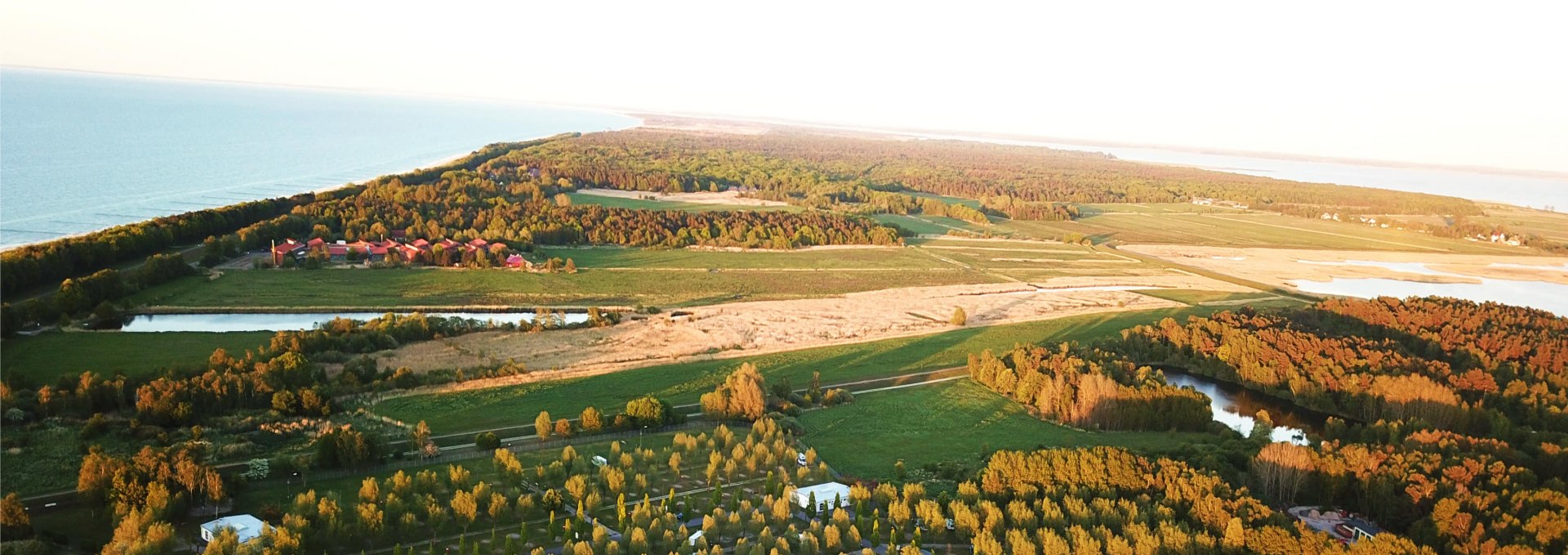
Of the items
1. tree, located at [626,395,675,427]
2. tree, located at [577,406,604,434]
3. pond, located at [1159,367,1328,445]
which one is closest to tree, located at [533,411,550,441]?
tree, located at [577,406,604,434]

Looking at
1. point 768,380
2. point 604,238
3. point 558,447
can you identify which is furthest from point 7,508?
point 604,238

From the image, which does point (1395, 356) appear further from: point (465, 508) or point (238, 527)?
point (238, 527)

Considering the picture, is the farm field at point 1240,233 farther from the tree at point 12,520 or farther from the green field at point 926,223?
the tree at point 12,520

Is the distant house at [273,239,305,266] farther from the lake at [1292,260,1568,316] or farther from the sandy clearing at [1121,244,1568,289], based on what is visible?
the lake at [1292,260,1568,316]

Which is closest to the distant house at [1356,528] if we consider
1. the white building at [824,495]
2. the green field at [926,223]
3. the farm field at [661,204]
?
the white building at [824,495]

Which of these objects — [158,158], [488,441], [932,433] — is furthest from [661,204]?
[488,441]

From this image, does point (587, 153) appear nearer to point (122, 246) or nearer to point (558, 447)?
point (122, 246)
